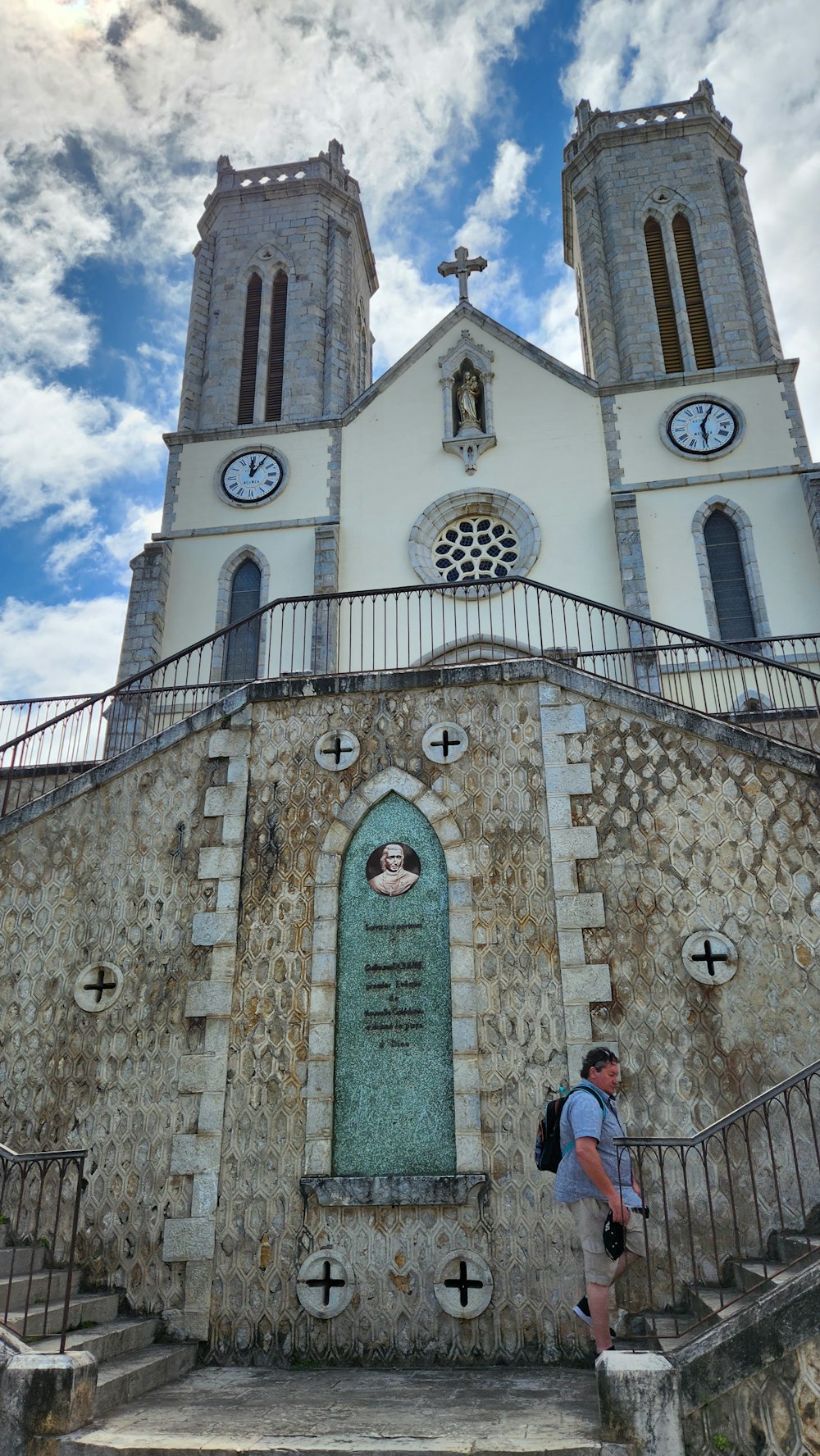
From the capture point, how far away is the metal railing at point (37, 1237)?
607 cm

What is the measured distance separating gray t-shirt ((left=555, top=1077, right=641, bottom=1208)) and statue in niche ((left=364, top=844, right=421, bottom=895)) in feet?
9.17

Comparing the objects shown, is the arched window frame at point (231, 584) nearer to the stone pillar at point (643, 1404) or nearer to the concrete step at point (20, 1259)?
the concrete step at point (20, 1259)

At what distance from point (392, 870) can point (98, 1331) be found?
3.72 meters

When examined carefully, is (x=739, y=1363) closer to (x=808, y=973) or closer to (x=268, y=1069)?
(x=808, y=973)

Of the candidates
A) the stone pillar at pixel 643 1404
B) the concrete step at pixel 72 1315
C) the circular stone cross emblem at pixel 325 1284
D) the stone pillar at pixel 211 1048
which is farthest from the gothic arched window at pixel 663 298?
the concrete step at pixel 72 1315

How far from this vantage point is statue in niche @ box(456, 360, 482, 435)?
1662cm

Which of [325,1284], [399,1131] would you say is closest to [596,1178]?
[399,1131]

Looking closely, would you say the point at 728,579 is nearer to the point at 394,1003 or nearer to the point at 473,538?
the point at 473,538

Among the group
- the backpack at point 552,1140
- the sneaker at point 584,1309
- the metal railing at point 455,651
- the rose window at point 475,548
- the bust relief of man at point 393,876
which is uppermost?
the rose window at point 475,548

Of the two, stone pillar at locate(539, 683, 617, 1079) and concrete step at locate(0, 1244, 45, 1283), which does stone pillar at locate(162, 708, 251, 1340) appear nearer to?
concrete step at locate(0, 1244, 45, 1283)

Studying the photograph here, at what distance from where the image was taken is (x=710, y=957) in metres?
7.43

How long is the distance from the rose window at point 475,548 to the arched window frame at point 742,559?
279 centimetres

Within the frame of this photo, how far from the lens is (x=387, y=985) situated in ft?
25.8

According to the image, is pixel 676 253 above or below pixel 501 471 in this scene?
above
